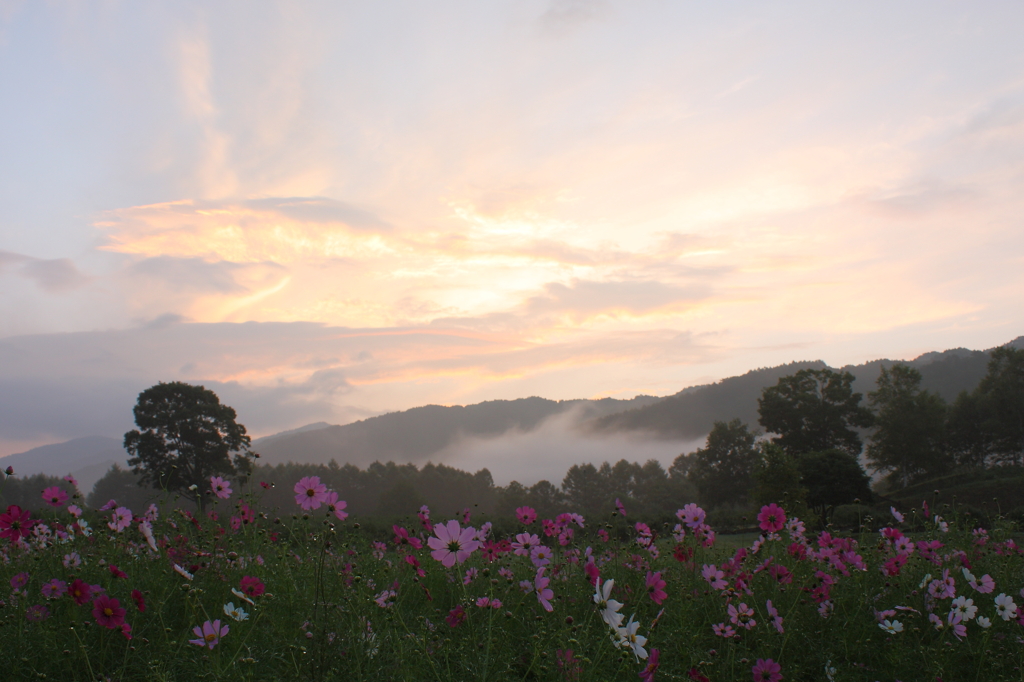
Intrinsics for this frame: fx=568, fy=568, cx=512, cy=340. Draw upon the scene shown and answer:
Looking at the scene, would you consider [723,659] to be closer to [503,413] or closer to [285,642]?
[285,642]

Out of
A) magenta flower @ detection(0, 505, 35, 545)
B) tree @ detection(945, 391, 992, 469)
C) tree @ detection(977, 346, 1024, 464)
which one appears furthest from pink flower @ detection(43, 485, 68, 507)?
tree @ detection(977, 346, 1024, 464)

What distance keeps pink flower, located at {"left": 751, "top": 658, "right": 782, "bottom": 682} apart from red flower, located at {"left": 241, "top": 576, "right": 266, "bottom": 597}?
2510 mm

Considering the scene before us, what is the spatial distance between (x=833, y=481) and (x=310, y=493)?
1079 inches

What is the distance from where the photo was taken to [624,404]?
174 m

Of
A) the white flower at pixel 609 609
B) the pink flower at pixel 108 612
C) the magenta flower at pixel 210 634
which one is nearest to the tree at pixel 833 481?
the white flower at pixel 609 609

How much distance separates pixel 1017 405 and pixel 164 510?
4721 cm

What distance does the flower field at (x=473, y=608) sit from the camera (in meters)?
2.57

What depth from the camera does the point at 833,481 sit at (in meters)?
25.0

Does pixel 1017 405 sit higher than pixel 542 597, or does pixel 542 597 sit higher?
pixel 542 597

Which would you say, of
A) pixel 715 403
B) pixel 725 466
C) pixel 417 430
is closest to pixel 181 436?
pixel 725 466

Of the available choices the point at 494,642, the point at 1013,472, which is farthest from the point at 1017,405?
the point at 494,642

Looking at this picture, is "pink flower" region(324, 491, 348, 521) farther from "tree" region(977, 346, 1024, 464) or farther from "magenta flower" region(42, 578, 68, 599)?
"tree" region(977, 346, 1024, 464)

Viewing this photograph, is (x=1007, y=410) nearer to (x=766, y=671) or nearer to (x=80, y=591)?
(x=766, y=671)

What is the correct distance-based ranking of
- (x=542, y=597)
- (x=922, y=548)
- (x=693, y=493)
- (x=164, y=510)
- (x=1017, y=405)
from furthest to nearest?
(x=693, y=493)
(x=1017, y=405)
(x=164, y=510)
(x=922, y=548)
(x=542, y=597)
